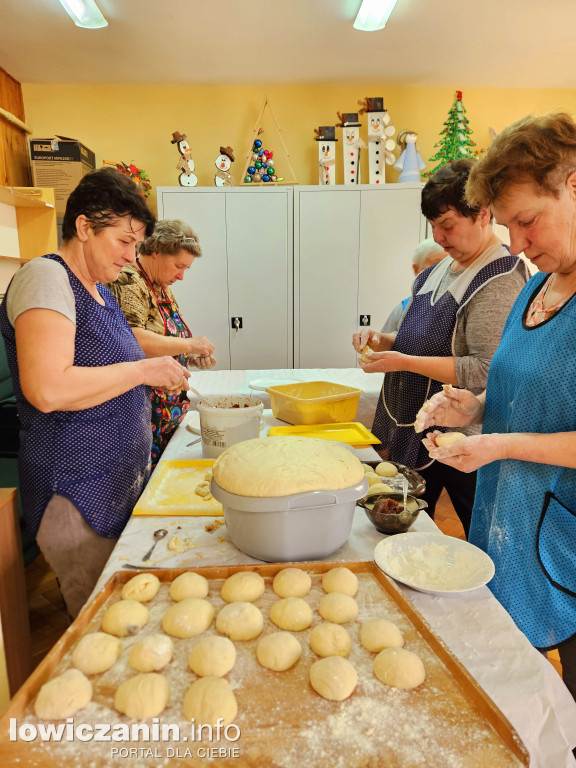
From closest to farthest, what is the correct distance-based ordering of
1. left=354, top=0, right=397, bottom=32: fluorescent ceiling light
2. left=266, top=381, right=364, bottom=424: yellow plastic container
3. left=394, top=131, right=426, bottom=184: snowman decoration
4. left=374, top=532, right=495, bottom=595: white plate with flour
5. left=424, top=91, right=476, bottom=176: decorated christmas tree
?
left=374, top=532, right=495, bottom=595: white plate with flour < left=266, top=381, right=364, bottom=424: yellow plastic container < left=354, top=0, right=397, bottom=32: fluorescent ceiling light < left=424, top=91, right=476, bottom=176: decorated christmas tree < left=394, top=131, right=426, bottom=184: snowman decoration

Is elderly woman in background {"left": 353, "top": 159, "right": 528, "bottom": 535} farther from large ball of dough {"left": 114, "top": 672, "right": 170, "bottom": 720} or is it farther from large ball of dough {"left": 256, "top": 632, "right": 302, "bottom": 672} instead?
large ball of dough {"left": 114, "top": 672, "right": 170, "bottom": 720}

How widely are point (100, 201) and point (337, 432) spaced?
1.14 m

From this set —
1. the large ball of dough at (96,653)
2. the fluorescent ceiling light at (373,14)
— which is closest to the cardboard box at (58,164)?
the fluorescent ceiling light at (373,14)

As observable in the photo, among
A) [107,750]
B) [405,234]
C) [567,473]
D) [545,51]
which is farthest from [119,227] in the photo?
[545,51]

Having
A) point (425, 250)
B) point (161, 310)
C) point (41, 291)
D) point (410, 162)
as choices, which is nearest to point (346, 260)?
point (410, 162)

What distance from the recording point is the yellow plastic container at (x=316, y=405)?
194 cm

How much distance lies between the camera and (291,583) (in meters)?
0.91

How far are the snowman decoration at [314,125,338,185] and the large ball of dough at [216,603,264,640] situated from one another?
459cm

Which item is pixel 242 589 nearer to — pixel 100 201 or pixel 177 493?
pixel 177 493

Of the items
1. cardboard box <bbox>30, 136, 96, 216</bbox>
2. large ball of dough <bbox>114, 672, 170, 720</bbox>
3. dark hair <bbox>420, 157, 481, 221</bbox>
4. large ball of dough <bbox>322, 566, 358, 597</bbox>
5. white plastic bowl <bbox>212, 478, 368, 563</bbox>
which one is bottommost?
large ball of dough <bbox>114, 672, 170, 720</bbox>

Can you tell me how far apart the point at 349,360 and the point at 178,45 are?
3152 millimetres

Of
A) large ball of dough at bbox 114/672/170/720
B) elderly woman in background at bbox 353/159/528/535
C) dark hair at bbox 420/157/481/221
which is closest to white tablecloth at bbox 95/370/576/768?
large ball of dough at bbox 114/672/170/720

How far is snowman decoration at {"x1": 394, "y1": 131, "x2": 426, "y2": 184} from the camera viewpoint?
4.77 m

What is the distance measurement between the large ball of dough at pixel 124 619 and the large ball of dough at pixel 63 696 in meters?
0.10
